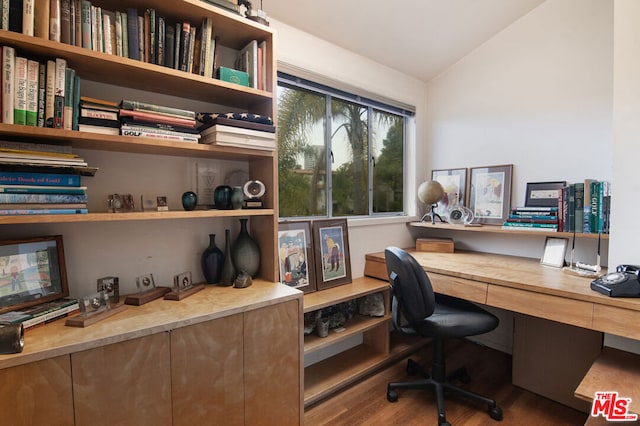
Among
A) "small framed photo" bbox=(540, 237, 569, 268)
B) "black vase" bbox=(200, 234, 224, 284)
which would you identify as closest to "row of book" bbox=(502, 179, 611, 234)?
"small framed photo" bbox=(540, 237, 569, 268)

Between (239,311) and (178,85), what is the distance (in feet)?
3.51

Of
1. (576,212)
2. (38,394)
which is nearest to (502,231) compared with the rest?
(576,212)

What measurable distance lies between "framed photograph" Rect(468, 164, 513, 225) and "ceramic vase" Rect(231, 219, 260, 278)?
6.21ft

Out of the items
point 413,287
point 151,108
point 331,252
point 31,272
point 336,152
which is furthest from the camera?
point 336,152

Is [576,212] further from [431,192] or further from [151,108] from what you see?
[151,108]

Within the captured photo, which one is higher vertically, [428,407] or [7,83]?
[7,83]

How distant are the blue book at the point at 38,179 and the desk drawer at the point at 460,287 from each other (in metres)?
2.00

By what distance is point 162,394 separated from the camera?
1.12m

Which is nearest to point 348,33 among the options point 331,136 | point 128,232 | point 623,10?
point 331,136

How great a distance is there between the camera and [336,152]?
7.99 feet

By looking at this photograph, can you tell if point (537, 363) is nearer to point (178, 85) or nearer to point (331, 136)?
point (331, 136)

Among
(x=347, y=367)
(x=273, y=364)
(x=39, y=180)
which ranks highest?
(x=39, y=180)

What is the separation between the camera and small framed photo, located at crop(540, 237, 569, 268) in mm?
2045

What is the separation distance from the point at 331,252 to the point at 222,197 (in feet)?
3.05
